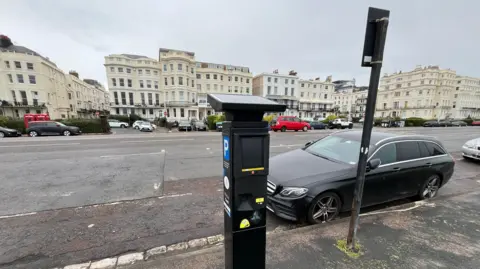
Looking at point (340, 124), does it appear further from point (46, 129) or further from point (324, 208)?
point (46, 129)

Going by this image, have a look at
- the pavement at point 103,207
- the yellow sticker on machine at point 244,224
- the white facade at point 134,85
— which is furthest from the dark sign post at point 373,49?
the white facade at point 134,85

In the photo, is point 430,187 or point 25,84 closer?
point 430,187

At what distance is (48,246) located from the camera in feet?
8.56

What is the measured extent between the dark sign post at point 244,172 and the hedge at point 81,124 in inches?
854

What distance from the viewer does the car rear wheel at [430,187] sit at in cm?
398

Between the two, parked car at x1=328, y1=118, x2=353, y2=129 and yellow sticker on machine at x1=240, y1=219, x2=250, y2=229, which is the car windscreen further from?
parked car at x1=328, y1=118, x2=353, y2=129

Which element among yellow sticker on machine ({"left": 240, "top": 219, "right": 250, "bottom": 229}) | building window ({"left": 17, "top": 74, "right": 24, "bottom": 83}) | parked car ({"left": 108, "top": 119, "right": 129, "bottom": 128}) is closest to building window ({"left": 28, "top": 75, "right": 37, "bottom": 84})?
building window ({"left": 17, "top": 74, "right": 24, "bottom": 83})

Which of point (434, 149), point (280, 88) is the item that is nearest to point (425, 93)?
point (280, 88)

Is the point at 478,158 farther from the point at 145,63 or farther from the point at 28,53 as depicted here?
the point at 28,53

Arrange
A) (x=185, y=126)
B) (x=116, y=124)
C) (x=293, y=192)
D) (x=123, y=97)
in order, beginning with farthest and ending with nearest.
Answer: (x=123, y=97)
(x=116, y=124)
(x=185, y=126)
(x=293, y=192)

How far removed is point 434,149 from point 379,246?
3.05m

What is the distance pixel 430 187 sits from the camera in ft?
13.5

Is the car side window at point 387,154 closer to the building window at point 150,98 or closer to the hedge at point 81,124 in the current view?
the hedge at point 81,124

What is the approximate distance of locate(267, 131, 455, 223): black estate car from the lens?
2961 mm
